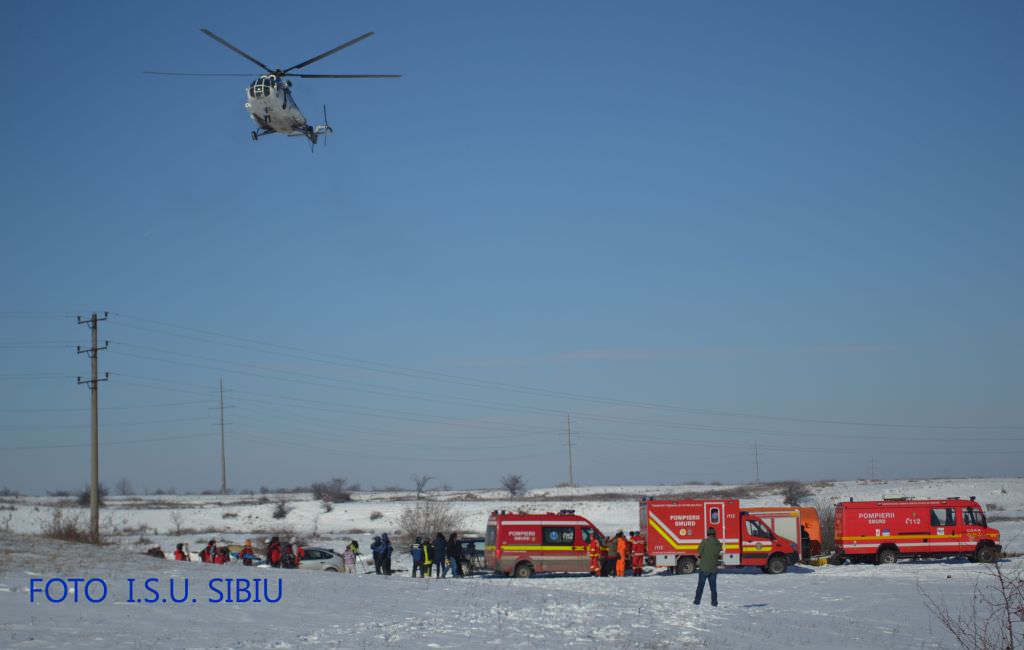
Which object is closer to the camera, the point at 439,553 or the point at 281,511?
the point at 439,553

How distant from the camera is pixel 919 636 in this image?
62.4 ft

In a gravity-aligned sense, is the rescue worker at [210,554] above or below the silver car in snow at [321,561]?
above

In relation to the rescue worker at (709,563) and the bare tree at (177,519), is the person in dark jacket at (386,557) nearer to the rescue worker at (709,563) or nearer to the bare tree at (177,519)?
the rescue worker at (709,563)

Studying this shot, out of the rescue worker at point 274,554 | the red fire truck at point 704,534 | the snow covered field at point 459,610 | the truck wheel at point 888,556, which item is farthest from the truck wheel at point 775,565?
the rescue worker at point 274,554

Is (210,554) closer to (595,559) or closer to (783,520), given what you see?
(595,559)

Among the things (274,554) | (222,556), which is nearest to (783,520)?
(274,554)

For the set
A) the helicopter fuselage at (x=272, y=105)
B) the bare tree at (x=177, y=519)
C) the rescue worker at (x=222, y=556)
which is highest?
the helicopter fuselage at (x=272, y=105)

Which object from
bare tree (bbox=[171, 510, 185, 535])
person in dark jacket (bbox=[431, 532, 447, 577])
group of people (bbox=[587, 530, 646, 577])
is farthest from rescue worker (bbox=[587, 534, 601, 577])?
bare tree (bbox=[171, 510, 185, 535])

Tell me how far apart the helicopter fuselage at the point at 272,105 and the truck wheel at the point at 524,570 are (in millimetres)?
17618

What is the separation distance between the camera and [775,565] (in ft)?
108

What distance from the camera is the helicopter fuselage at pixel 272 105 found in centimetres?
3397

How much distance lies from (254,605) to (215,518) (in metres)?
53.7

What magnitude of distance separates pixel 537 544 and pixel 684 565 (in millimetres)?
5261

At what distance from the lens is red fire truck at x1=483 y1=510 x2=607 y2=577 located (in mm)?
31797
